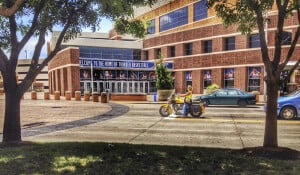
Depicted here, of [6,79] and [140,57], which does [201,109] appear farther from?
[140,57]

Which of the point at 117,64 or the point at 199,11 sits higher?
the point at 199,11

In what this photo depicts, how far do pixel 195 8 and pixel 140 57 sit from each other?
14.1 m

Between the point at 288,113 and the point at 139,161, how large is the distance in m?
13.3

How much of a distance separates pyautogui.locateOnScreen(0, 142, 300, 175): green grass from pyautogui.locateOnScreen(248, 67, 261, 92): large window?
105ft

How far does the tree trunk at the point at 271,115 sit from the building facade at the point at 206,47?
1062 inches

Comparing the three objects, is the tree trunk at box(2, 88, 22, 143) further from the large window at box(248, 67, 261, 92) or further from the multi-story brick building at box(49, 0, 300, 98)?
the large window at box(248, 67, 261, 92)

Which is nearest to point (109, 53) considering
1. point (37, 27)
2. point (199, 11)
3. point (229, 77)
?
point (199, 11)

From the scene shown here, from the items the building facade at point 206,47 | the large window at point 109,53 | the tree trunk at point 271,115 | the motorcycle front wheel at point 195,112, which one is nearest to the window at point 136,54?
the large window at point 109,53

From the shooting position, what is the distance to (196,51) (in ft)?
148

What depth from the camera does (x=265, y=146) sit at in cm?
805

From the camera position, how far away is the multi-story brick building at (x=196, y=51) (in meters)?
38.2

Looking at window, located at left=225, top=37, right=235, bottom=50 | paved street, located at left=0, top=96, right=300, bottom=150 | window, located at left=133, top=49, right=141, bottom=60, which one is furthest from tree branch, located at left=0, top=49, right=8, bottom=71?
window, located at left=133, top=49, right=141, bottom=60

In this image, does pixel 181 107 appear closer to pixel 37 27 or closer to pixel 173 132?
pixel 173 132

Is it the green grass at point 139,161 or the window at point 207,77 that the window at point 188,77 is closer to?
the window at point 207,77
